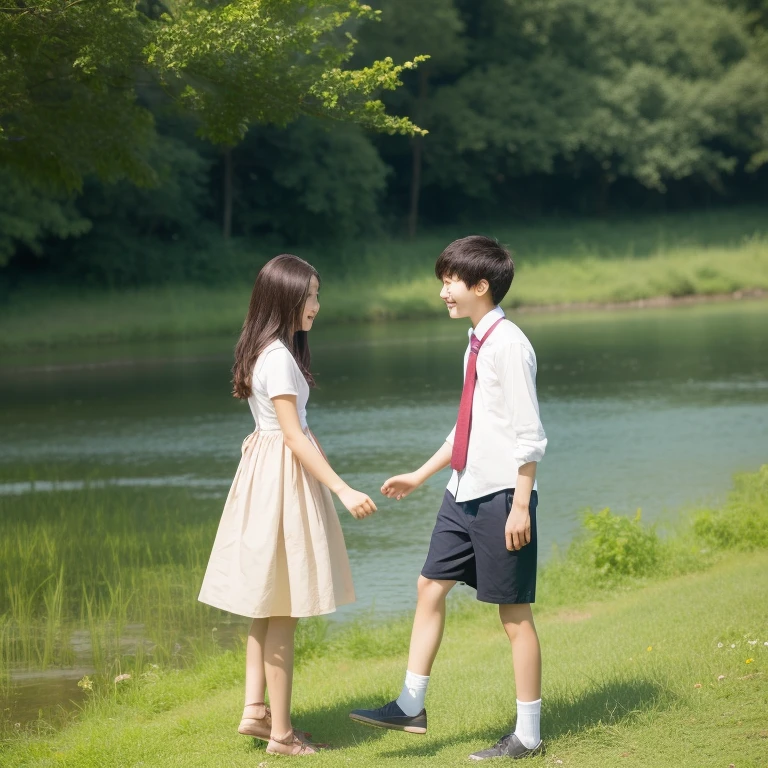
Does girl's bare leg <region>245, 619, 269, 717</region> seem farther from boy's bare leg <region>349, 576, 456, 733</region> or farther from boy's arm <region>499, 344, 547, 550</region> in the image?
boy's arm <region>499, 344, 547, 550</region>

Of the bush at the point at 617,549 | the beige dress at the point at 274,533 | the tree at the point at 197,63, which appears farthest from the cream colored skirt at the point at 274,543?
the tree at the point at 197,63

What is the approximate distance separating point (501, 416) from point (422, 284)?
103 feet

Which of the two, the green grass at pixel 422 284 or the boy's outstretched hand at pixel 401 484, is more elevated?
the green grass at pixel 422 284

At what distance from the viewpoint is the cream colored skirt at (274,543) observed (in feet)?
14.7

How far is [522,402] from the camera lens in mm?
4188

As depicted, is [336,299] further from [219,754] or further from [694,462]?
[219,754]

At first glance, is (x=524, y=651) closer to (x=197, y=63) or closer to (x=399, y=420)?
(x=197, y=63)

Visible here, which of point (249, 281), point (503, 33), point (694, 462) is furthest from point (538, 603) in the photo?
point (503, 33)

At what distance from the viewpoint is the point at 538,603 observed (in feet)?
25.1

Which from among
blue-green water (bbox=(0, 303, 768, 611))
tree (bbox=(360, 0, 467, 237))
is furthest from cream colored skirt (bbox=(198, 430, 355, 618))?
tree (bbox=(360, 0, 467, 237))

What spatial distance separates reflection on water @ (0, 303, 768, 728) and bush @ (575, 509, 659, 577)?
110 cm

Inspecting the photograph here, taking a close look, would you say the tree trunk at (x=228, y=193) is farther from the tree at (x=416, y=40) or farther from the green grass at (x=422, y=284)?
the tree at (x=416, y=40)

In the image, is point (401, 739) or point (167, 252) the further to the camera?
point (167, 252)

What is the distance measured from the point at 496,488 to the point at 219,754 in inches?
57.1
